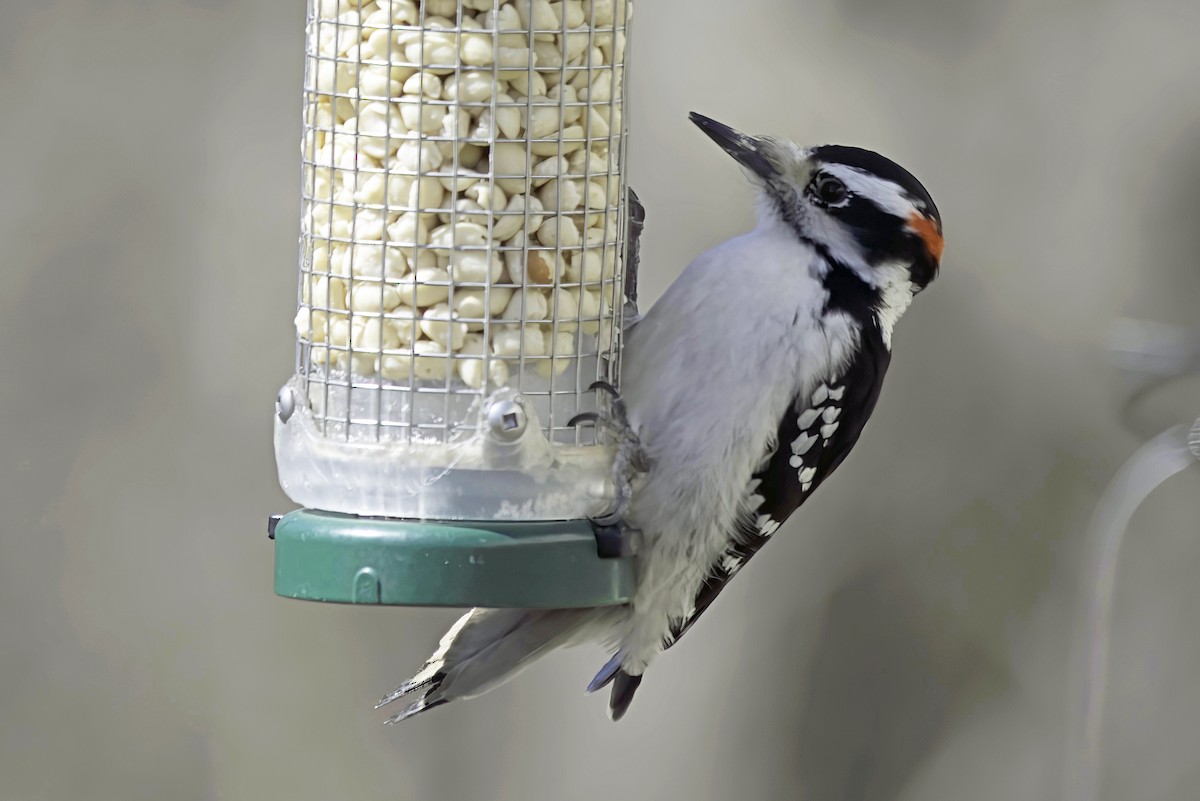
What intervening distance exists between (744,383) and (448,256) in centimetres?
62

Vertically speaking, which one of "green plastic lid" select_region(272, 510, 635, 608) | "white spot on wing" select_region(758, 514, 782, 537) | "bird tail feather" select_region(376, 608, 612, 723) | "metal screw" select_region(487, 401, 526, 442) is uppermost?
"metal screw" select_region(487, 401, 526, 442)

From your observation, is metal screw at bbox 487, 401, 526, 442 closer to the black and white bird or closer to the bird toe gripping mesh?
the bird toe gripping mesh

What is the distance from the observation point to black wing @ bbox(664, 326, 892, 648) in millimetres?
2781

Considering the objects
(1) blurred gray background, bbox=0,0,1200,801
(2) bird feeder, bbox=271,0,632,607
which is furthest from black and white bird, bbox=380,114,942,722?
(1) blurred gray background, bbox=0,0,1200,801

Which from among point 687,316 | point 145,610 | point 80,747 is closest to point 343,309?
point 687,316

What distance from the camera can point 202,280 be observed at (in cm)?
460

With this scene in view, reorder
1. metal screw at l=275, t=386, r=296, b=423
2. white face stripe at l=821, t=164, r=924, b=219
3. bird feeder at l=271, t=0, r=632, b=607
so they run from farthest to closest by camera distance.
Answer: white face stripe at l=821, t=164, r=924, b=219 < metal screw at l=275, t=386, r=296, b=423 < bird feeder at l=271, t=0, r=632, b=607

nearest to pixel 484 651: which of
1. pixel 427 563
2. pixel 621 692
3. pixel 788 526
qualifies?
pixel 621 692

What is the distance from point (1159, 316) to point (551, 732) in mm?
2231

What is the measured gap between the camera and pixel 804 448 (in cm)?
282

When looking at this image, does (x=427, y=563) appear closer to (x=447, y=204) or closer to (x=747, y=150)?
(x=447, y=204)

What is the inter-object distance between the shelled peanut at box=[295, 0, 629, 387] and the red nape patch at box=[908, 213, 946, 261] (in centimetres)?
67

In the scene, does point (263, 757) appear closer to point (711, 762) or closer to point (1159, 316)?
point (711, 762)

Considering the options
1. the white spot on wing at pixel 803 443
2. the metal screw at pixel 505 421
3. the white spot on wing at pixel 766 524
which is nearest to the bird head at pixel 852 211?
the white spot on wing at pixel 803 443
